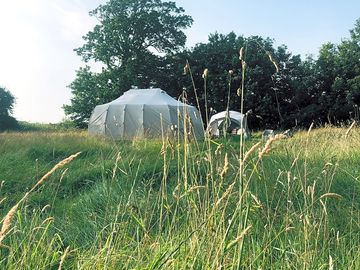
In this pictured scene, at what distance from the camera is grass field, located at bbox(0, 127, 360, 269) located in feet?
5.64

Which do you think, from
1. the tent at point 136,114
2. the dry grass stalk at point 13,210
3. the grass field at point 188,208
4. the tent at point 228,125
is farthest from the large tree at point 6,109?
the dry grass stalk at point 13,210

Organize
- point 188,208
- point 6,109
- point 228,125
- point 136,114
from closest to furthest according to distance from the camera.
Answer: point 188,208, point 228,125, point 136,114, point 6,109

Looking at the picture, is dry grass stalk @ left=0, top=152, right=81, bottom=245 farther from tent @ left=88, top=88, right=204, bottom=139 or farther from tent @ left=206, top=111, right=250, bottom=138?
tent @ left=88, top=88, right=204, bottom=139

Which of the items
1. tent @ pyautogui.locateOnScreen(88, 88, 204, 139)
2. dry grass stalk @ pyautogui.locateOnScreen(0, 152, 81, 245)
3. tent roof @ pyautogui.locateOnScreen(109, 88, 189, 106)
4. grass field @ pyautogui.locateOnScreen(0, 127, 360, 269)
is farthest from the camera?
tent roof @ pyautogui.locateOnScreen(109, 88, 189, 106)

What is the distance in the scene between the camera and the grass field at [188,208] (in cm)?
172

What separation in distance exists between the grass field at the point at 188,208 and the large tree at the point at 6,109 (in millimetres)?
21484

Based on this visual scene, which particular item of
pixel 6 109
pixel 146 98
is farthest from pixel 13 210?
pixel 6 109

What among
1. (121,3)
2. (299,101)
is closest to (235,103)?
(299,101)

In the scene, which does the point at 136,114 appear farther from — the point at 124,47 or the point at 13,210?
the point at 13,210

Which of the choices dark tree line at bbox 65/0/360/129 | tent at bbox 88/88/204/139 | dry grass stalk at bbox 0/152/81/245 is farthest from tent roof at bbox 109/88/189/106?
dry grass stalk at bbox 0/152/81/245

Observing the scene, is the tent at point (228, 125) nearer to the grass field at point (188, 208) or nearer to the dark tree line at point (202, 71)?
the grass field at point (188, 208)

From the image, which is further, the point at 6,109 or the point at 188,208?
the point at 6,109

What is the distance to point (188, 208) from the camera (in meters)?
2.09

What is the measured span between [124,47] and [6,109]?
9.07 m
